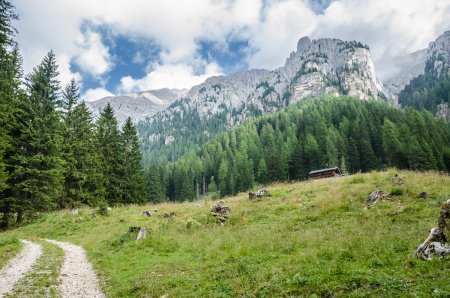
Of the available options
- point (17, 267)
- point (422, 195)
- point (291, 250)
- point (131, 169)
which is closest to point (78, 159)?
point (131, 169)

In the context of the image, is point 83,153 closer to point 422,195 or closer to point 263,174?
point 422,195

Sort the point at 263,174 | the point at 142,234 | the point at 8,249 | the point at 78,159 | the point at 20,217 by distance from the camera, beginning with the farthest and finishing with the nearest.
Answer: the point at 263,174, the point at 78,159, the point at 20,217, the point at 142,234, the point at 8,249

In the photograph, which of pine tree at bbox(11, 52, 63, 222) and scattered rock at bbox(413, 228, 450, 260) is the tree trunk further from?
scattered rock at bbox(413, 228, 450, 260)

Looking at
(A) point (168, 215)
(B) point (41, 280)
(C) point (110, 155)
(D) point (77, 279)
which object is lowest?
(D) point (77, 279)

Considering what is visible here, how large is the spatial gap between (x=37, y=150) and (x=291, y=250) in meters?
32.5

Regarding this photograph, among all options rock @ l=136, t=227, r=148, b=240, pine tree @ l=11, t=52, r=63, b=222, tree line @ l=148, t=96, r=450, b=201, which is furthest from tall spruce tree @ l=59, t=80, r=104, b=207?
tree line @ l=148, t=96, r=450, b=201

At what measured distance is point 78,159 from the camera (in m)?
40.8

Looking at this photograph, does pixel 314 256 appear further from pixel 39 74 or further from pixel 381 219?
pixel 39 74

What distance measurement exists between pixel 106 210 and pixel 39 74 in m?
19.5

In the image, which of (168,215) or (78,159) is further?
(78,159)

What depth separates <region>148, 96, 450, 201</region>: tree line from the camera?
86688mm

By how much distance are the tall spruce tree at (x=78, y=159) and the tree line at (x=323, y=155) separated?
5111 cm

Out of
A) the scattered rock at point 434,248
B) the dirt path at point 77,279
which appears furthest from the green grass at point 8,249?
the scattered rock at point 434,248

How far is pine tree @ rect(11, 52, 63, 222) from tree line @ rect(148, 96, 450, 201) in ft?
200
